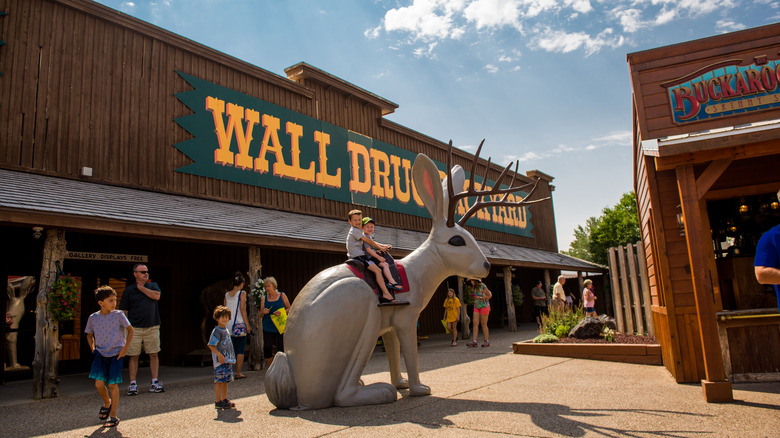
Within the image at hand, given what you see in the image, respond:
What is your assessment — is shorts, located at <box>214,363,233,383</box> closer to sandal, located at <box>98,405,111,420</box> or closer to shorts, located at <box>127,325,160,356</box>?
sandal, located at <box>98,405,111,420</box>

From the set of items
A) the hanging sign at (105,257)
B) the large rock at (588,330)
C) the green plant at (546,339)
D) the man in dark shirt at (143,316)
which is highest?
the hanging sign at (105,257)

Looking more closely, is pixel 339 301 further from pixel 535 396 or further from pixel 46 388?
pixel 46 388

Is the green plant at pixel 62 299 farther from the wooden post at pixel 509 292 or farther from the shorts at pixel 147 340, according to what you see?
the wooden post at pixel 509 292

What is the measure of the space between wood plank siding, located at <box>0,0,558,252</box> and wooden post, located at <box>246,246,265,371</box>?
2.81 metres

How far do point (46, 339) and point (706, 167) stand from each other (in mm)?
8394

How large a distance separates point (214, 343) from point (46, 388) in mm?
2908

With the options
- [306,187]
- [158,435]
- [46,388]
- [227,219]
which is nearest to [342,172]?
[306,187]

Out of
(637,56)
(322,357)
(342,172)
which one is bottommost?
(322,357)

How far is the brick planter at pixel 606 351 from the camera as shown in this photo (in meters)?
7.64

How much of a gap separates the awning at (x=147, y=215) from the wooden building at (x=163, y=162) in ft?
0.11

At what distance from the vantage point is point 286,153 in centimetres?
1267

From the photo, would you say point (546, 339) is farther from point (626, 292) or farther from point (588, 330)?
point (626, 292)

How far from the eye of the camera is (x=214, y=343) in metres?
5.09

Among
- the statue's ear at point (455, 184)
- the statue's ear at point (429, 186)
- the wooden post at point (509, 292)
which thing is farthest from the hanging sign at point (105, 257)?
the wooden post at point (509, 292)
